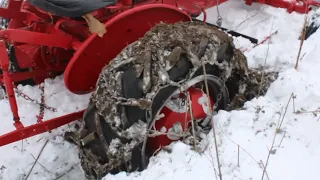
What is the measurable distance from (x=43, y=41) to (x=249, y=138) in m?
1.51

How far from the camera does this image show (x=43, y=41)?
2.87 metres

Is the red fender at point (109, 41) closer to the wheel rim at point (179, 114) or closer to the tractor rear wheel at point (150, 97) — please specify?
the tractor rear wheel at point (150, 97)

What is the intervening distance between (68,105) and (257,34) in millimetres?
2319

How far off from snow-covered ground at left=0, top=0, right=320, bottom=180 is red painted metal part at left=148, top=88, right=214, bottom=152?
6.3 inches

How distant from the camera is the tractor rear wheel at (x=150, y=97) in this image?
2.68 meters

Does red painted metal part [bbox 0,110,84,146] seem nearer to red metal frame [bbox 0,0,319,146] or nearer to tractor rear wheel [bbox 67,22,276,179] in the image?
red metal frame [bbox 0,0,319,146]

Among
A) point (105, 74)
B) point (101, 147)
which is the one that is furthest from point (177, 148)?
point (105, 74)

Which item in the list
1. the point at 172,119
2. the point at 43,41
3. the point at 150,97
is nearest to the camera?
the point at 150,97

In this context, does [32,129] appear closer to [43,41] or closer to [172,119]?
[43,41]

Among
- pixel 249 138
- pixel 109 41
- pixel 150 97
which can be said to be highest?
pixel 109 41

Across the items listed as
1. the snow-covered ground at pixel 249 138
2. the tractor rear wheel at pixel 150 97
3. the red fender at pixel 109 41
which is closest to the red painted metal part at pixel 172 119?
the tractor rear wheel at pixel 150 97

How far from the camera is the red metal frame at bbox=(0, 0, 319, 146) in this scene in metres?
2.79

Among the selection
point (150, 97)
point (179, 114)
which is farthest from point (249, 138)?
point (150, 97)

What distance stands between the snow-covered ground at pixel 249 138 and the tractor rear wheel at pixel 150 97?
15 cm
